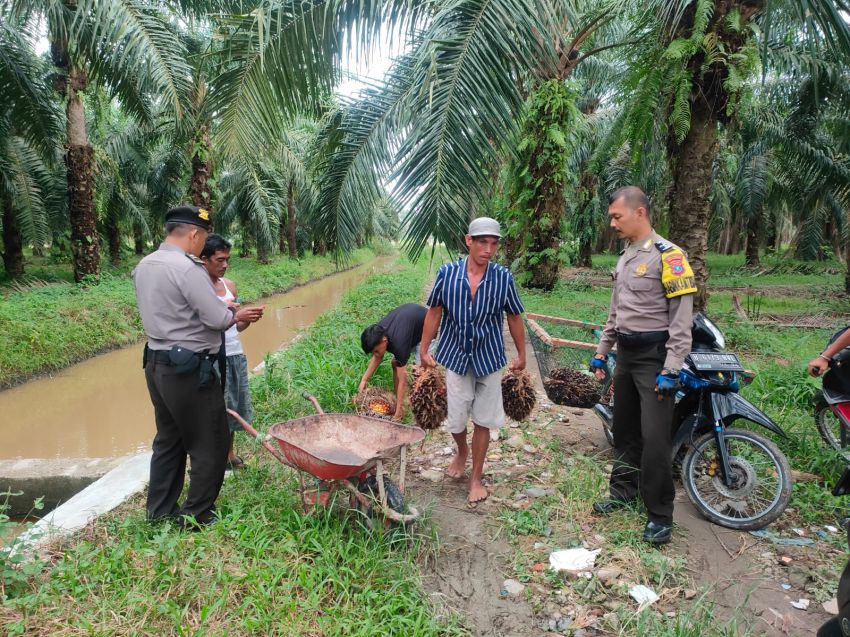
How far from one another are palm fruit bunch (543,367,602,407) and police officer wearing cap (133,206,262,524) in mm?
2313

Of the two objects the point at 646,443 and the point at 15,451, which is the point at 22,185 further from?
the point at 646,443

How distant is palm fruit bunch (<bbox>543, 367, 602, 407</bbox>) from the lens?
161 inches

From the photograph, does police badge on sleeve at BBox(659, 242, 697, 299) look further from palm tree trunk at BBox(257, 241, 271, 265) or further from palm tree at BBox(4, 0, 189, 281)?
palm tree trunk at BBox(257, 241, 271, 265)

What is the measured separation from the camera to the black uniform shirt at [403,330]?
4723mm

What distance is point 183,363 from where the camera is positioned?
9.25ft

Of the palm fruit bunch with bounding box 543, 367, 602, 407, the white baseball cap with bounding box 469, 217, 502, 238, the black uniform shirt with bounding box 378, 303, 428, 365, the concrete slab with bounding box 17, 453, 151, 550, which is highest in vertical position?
the white baseball cap with bounding box 469, 217, 502, 238

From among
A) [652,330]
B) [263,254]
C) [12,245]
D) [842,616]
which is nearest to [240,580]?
[842,616]

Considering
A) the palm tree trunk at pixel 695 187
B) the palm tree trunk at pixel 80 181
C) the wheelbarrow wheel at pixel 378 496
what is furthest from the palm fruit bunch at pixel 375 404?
the palm tree trunk at pixel 80 181

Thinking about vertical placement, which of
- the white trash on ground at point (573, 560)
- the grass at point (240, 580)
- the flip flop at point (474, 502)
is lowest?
the flip flop at point (474, 502)

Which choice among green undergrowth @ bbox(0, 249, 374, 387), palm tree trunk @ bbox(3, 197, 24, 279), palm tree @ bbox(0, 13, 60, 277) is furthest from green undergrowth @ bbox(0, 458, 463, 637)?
palm tree trunk @ bbox(3, 197, 24, 279)

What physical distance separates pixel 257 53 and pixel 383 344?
2.57m

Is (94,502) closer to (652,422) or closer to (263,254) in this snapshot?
(652,422)

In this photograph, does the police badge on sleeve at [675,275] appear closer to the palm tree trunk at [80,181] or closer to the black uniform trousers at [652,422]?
the black uniform trousers at [652,422]

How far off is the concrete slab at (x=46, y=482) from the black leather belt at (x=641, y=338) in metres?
4.30
